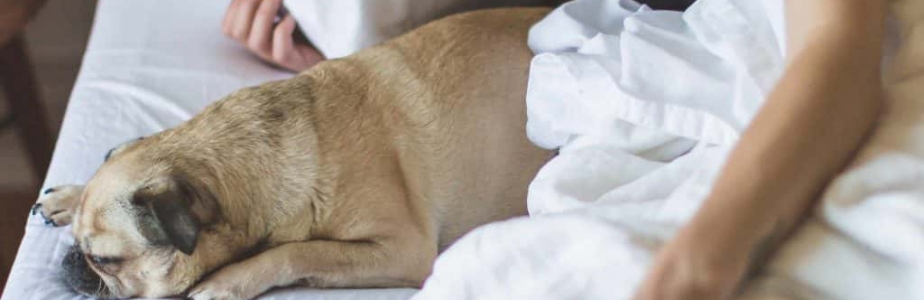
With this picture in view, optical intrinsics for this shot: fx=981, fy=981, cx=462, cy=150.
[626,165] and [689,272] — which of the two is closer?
[689,272]

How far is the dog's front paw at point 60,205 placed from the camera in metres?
0.93

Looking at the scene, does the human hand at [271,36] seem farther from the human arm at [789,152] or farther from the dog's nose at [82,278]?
the human arm at [789,152]

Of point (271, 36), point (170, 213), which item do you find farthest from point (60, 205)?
point (271, 36)

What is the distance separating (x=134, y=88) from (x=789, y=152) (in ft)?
2.51

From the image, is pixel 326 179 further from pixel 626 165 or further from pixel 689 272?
pixel 689 272

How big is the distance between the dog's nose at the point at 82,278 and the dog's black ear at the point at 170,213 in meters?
0.07

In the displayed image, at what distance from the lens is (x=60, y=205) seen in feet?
3.03

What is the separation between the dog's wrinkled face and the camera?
0.82 m

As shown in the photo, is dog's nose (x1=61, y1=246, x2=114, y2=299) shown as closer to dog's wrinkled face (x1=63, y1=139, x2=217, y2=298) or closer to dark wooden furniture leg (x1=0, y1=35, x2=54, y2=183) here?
dog's wrinkled face (x1=63, y1=139, x2=217, y2=298)

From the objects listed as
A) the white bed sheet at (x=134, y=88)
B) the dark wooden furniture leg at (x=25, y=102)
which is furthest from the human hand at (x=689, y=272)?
the dark wooden furniture leg at (x=25, y=102)

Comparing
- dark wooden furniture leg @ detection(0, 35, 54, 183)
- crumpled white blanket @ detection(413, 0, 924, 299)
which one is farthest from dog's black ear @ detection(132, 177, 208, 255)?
dark wooden furniture leg @ detection(0, 35, 54, 183)

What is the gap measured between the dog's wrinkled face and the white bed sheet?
3 cm

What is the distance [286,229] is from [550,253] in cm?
34

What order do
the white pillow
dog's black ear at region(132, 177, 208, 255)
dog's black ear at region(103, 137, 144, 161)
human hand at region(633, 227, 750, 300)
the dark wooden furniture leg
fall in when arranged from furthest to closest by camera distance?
1. the dark wooden furniture leg
2. the white pillow
3. dog's black ear at region(103, 137, 144, 161)
4. dog's black ear at region(132, 177, 208, 255)
5. human hand at region(633, 227, 750, 300)
